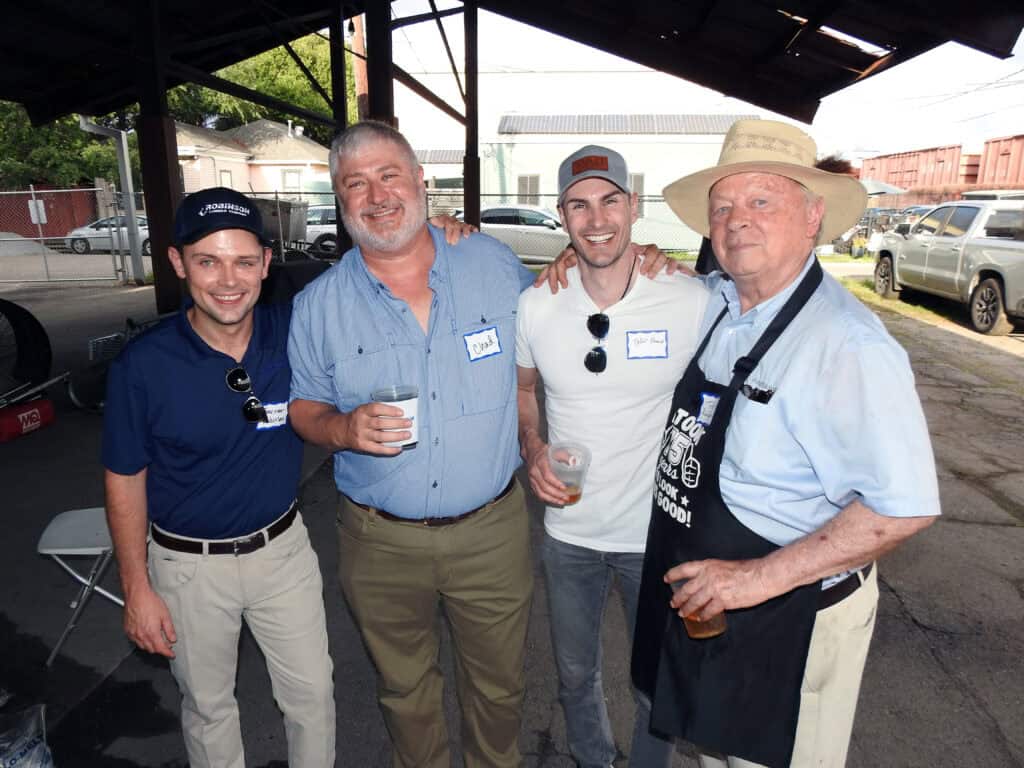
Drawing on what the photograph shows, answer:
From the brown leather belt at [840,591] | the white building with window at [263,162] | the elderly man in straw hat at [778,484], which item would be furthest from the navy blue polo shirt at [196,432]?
the white building with window at [263,162]

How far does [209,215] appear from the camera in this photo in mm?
2088

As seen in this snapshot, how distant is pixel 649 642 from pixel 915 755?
1.65 meters

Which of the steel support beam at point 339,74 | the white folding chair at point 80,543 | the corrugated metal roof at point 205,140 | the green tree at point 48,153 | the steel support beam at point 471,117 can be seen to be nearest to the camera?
the white folding chair at point 80,543

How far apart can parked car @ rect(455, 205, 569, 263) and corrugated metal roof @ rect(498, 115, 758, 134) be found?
9639 millimetres

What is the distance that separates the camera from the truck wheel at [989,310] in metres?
10.7

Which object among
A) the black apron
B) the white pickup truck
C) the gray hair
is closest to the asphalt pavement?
the black apron

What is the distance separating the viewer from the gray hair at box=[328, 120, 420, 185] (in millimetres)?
2309

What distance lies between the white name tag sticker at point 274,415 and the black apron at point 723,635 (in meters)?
1.32

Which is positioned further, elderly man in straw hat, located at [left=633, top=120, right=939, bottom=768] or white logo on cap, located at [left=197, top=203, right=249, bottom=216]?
white logo on cap, located at [left=197, top=203, right=249, bottom=216]

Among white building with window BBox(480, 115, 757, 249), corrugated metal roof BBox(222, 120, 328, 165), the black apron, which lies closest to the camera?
the black apron

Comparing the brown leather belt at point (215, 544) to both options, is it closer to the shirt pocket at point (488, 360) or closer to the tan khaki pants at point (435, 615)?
the tan khaki pants at point (435, 615)

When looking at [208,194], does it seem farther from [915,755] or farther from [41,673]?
[915,755]

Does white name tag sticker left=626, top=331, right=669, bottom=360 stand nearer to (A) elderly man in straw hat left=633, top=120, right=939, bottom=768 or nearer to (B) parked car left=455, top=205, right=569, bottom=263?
(A) elderly man in straw hat left=633, top=120, right=939, bottom=768

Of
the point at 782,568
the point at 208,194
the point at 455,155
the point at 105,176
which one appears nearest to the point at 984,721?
the point at 782,568
